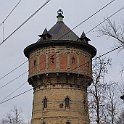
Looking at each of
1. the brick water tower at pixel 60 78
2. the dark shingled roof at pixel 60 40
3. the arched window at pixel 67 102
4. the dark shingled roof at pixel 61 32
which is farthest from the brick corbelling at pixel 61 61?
the arched window at pixel 67 102

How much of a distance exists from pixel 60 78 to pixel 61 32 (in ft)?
14.0

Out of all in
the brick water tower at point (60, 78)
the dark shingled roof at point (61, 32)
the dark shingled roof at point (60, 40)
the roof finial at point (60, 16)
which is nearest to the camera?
the brick water tower at point (60, 78)

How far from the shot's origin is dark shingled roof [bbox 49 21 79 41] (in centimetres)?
2776

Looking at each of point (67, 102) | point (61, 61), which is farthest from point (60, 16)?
point (67, 102)

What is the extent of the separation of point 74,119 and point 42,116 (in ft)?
7.92

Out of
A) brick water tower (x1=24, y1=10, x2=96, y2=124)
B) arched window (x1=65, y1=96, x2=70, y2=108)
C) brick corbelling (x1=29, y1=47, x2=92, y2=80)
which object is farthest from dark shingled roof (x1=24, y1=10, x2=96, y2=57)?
arched window (x1=65, y1=96, x2=70, y2=108)

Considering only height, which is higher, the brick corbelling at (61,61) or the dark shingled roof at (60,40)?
the dark shingled roof at (60,40)

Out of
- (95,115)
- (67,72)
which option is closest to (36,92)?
(67,72)

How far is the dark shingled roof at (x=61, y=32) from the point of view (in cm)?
2776

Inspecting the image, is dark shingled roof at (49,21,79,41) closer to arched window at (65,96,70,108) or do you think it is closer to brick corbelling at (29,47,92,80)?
brick corbelling at (29,47,92,80)

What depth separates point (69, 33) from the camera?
28438 mm

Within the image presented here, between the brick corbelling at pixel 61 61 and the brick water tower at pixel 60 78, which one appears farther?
the brick corbelling at pixel 61 61

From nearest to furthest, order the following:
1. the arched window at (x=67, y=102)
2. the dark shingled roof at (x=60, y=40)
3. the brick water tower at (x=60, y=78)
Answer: the brick water tower at (x=60, y=78) < the arched window at (x=67, y=102) < the dark shingled roof at (x=60, y=40)

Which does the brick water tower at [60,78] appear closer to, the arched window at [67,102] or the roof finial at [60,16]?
the arched window at [67,102]
